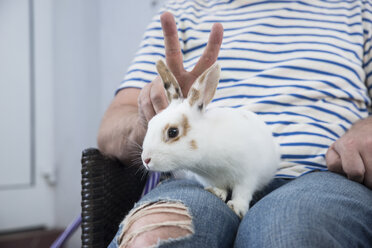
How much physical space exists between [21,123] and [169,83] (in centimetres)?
154

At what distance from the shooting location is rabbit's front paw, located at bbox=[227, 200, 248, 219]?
621 millimetres

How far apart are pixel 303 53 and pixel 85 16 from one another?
1230mm

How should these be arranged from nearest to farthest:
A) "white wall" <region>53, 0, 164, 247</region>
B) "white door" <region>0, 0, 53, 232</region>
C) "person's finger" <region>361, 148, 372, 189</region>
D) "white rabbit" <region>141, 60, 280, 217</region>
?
"white rabbit" <region>141, 60, 280, 217</region> < "person's finger" <region>361, 148, 372, 189</region> < "white wall" <region>53, 0, 164, 247</region> < "white door" <region>0, 0, 53, 232</region>

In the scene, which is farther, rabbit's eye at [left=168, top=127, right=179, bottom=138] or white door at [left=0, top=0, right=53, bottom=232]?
white door at [left=0, top=0, right=53, bottom=232]

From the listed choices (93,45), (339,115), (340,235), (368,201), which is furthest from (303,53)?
(93,45)

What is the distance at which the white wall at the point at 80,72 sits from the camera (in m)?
1.73

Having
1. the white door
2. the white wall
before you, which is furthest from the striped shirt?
the white door

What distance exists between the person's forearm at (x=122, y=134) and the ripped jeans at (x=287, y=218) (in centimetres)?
16

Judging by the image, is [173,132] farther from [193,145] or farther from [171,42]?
[171,42]

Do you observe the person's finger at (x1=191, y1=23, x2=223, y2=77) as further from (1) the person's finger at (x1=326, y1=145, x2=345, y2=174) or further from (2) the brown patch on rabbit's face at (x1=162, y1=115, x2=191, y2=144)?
(1) the person's finger at (x1=326, y1=145, x2=345, y2=174)

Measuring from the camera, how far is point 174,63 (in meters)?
0.65

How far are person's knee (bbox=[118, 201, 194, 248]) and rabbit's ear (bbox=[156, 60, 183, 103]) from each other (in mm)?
181

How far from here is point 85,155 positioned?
2.38ft

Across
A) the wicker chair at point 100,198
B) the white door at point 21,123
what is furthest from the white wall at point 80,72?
the wicker chair at point 100,198
